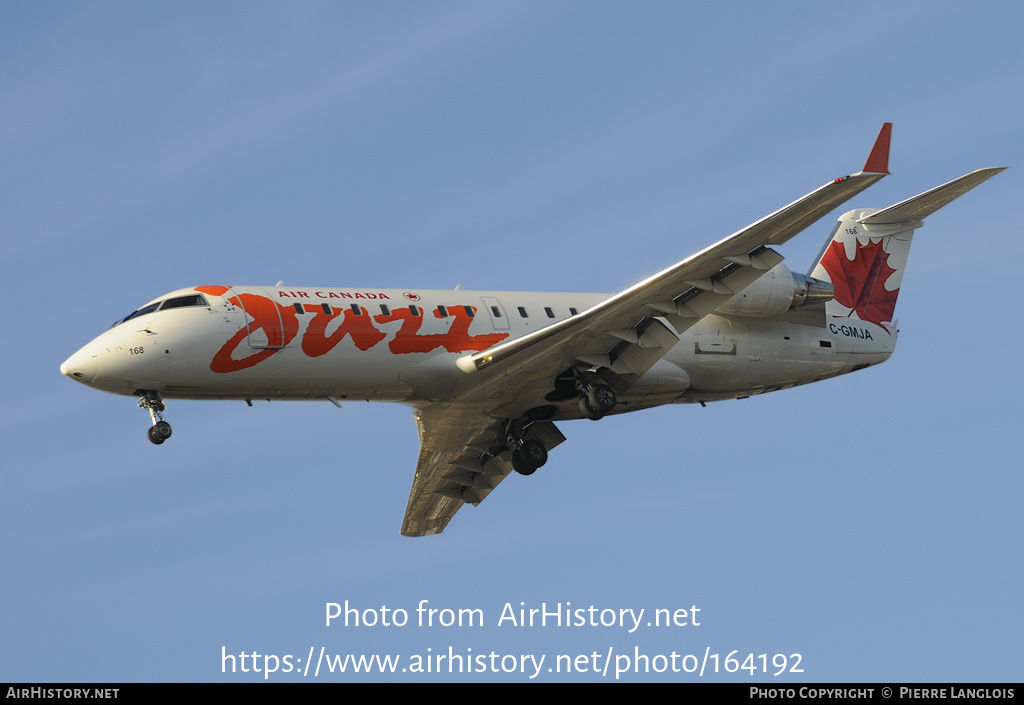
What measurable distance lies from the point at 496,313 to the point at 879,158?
802 cm

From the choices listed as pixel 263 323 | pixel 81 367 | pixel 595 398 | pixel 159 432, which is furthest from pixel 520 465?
pixel 81 367

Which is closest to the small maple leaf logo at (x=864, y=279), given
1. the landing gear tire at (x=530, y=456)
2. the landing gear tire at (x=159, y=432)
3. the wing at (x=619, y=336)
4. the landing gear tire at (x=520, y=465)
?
the wing at (x=619, y=336)

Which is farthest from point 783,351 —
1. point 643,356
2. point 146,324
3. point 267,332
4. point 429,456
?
point 146,324

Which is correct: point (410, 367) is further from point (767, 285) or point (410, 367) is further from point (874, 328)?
point (874, 328)

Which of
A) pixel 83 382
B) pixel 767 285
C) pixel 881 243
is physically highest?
pixel 881 243

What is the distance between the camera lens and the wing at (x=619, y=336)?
86.2ft

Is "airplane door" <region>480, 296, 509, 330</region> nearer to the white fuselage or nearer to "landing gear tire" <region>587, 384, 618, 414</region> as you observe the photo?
the white fuselage

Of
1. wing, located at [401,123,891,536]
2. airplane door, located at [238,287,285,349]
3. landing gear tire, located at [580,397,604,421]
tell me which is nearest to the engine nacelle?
wing, located at [401,123,891,536]

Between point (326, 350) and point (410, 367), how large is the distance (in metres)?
1.62

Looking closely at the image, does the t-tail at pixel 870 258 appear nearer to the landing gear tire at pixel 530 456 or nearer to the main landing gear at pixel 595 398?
the main landing gear at pixel 595 398

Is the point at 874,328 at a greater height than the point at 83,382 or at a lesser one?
greater

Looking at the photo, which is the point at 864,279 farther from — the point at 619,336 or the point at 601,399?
the point at 601,399

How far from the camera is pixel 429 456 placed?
3350cm

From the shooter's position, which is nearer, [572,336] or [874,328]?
[572,336]
